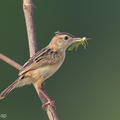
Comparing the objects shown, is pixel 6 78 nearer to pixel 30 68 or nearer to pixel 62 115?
pixel 62 115

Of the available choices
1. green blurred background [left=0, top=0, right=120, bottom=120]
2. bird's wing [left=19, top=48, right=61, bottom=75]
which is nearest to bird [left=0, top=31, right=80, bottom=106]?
bird's wing [left=19, top=48, right=61, bottom=75]

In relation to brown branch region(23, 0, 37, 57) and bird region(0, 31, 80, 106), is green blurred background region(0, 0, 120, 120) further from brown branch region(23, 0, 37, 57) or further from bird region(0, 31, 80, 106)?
brown branch region(23, 0, 37, 57)

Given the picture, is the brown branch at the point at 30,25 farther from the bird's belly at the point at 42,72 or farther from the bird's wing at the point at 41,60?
the bird's belly at the point at 42,72

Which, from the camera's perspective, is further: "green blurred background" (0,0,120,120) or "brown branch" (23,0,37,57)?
"green blurred background" (0,0,120,120)

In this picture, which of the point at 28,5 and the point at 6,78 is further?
the point at 6,78

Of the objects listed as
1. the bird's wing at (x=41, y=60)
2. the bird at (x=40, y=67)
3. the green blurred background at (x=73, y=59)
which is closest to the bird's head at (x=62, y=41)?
the bird at (x=40, y=67)

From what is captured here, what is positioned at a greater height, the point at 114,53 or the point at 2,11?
the point at 2,11

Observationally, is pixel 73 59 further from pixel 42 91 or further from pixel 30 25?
pixel 42 91

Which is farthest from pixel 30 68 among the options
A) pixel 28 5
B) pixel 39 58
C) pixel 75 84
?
pixel 75 84
